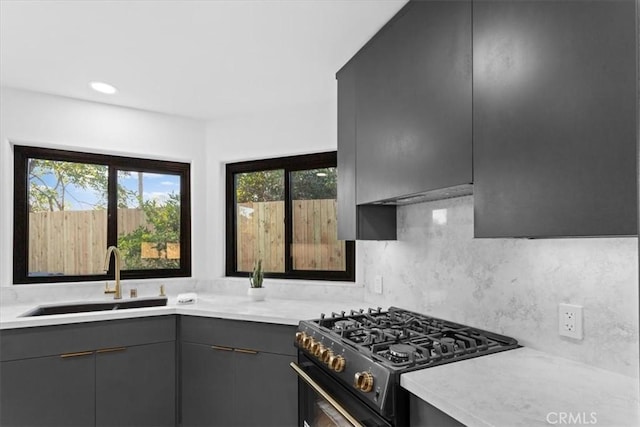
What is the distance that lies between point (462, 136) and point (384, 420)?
100 centimetres

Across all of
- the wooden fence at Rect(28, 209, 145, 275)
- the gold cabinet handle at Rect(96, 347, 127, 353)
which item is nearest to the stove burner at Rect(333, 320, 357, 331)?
the gold cabinet handle at Rect(96, 347, 127, 353)

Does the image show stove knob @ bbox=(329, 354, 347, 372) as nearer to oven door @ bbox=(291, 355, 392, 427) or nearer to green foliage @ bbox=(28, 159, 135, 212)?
oven door @ bbox=(291, 355, 392, 427)

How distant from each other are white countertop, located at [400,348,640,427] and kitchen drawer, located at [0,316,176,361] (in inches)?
70.7

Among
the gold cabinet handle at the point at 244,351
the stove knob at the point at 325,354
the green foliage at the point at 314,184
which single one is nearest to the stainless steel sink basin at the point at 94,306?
the gold cabinet handle at the point at 244,351

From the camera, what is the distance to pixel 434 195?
183 centimetres

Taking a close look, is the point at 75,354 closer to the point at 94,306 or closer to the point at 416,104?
the point at 94,306

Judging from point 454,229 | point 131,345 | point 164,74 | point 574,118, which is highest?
point 164,74

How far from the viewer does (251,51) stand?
7.11 feet

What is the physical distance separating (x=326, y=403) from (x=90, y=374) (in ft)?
4.82

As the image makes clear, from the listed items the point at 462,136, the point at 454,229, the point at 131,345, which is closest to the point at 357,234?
the point at 454,229

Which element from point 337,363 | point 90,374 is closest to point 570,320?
point 337,363

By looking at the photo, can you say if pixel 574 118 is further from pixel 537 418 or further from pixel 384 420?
pixel 384 420

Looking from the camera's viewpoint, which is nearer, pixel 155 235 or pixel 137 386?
pixel 137 386

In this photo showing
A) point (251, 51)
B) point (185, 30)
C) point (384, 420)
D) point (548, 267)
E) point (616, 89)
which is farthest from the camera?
point (251, 51)
